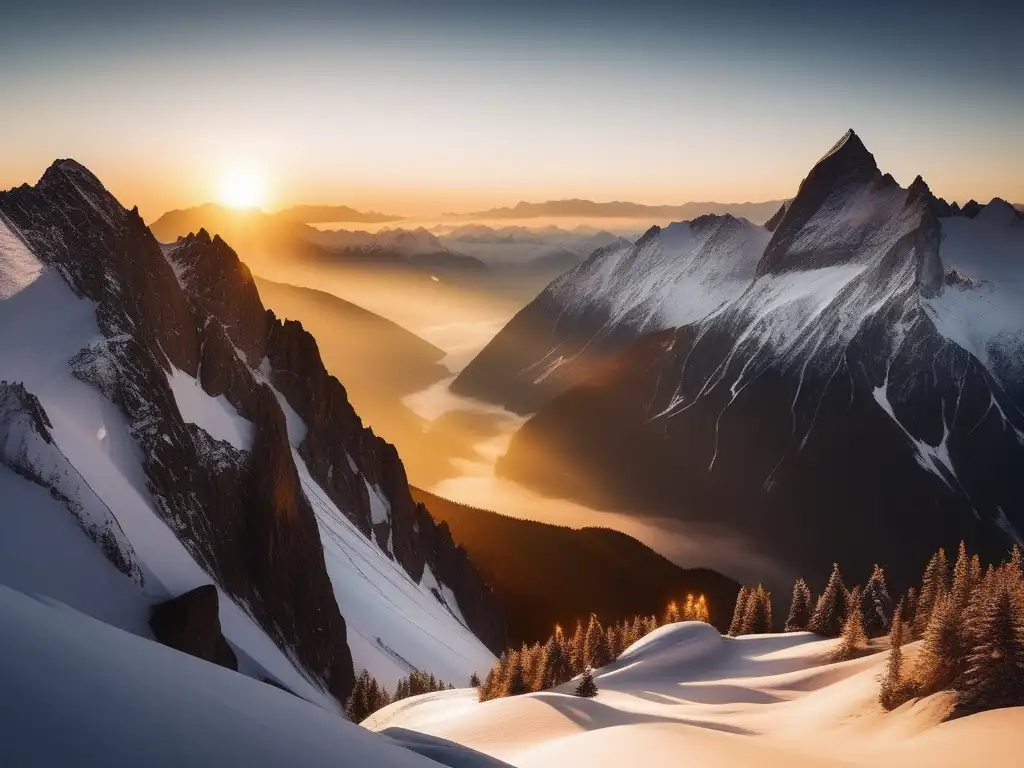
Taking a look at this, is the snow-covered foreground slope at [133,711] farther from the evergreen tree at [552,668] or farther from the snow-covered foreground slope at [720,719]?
the evergreen tree at [552,668]

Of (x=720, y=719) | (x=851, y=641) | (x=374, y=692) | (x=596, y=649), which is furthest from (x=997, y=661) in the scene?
(x=374, y=692)

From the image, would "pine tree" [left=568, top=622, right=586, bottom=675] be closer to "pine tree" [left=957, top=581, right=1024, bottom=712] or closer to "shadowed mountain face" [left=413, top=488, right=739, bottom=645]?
"pine tree" [left=957, top=581, right=1024, bottom=712]

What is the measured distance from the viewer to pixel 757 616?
241 ft

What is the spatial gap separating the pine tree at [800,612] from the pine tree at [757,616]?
293 centimetres

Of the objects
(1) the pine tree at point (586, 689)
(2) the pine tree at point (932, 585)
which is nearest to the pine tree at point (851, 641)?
(2) the pine tree at point (932, 585)

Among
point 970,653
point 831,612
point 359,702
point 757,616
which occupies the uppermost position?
point 970,653

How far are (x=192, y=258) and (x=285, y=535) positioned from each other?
58.4m

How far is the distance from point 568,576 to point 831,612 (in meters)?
97.6

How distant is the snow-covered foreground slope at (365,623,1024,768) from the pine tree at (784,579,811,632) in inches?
443

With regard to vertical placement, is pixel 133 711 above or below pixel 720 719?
above

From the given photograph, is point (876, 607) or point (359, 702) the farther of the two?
point (359, 702)

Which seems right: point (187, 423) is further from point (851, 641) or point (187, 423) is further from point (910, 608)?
point (910, 608)

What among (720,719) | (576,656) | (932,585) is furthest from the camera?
(576,656)

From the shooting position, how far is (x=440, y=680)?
8512cm
